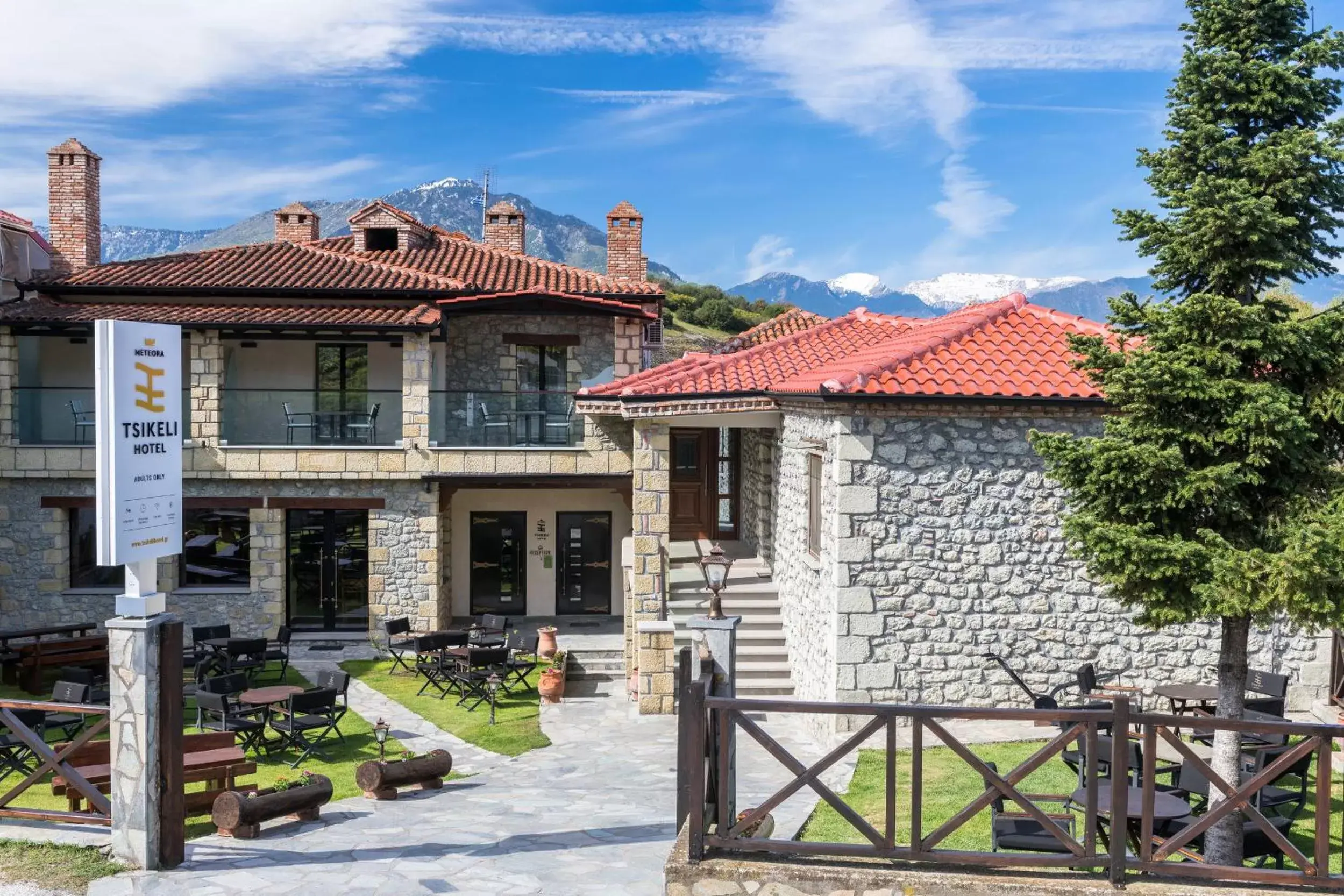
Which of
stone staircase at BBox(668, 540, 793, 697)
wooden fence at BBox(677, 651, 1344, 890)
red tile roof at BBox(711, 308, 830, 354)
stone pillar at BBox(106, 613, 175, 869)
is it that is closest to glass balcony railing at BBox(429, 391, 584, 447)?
stone staircase at BBox(668, 540, 793, 697)

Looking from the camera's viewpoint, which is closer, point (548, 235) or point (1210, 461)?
point (1210, 461)

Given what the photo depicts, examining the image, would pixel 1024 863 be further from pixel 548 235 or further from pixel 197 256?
pixel 548 235

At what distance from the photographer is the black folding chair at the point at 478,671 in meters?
15.8

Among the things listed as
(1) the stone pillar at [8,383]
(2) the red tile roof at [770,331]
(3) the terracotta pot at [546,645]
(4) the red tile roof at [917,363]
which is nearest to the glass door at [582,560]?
(3) the terracotta pot at [546,645]

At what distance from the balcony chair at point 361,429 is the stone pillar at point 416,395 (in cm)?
56

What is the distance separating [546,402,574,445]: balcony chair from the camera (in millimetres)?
20156

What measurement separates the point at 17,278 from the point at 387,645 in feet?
37.7

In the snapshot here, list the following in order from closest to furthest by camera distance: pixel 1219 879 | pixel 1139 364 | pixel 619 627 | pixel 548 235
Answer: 1. pixel 1219 879
2. pixel 1139 364
3. pixel 619 627
4. pixel 548 235

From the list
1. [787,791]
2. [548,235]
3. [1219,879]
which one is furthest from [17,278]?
[548,235]

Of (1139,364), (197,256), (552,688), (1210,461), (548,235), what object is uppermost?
(548,235)

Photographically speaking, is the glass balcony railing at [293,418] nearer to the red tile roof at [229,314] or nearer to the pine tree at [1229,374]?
the red tile roof at [229,314]

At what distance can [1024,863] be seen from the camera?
20.8 ft

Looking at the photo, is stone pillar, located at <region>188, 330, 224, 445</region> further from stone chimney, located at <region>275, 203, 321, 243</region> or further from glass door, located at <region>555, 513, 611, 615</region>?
stone chimney, located at <region>275, 203, 321, 243</region>

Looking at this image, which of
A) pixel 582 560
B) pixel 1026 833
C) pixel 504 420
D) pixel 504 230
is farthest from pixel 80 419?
pixel 1026 833
